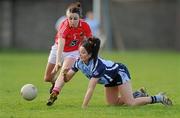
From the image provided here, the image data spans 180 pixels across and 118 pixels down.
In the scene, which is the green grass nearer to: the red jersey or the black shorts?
the black shorts

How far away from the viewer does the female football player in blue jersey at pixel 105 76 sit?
1184 centimetres

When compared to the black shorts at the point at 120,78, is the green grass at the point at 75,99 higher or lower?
lower

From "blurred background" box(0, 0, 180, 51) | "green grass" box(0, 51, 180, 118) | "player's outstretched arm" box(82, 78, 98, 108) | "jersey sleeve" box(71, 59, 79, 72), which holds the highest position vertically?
"jersey sleeve" box(71, 59, 79, 72)

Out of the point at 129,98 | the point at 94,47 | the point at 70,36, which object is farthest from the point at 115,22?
the point at 94,47

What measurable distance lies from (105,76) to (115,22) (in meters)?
32.0

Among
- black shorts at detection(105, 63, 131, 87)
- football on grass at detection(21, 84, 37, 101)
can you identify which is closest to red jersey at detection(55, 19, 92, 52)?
football on grass at detection(21, 84, 37, 101)

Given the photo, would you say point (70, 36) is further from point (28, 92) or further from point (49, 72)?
point (28, 92)

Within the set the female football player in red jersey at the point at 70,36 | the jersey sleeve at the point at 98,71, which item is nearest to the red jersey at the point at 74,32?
the female football player in red jersey at the point at 70,36

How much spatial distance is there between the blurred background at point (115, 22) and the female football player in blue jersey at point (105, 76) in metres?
31.0

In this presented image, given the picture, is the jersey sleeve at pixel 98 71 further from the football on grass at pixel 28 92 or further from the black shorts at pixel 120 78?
the football on grass at pixel 28 92

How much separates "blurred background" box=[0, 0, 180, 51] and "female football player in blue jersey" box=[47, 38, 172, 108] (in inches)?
1222

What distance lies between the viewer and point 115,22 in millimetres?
43938

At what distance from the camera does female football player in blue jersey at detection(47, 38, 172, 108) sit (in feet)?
38.9

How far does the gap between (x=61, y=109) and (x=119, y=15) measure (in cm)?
3291
